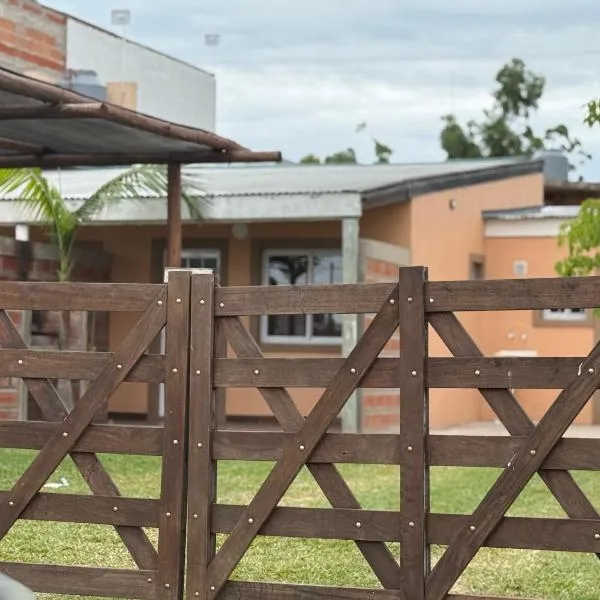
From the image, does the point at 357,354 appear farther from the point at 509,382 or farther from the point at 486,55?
the point at 486,55

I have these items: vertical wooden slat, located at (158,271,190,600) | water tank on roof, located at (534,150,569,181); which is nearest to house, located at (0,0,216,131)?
water tank on roof, located at (534,150,569,181)

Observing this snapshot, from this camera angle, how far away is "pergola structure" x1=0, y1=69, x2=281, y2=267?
10547mm

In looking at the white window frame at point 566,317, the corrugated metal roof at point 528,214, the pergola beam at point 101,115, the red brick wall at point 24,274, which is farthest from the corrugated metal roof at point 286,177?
the pergola beam at point 101,115

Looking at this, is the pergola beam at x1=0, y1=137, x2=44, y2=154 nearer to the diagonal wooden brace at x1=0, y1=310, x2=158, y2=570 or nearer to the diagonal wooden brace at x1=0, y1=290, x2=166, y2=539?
the diagonal wooden brace at x1=0, y1=310, x2=158, y2=570

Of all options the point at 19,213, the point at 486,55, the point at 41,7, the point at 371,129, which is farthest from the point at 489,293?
the point at 371,129

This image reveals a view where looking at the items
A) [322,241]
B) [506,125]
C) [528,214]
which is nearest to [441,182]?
[322,241]

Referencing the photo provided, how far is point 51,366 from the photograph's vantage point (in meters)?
6.09

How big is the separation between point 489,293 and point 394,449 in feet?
2.53

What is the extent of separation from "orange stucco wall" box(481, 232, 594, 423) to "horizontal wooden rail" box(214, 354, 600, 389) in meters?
13.5

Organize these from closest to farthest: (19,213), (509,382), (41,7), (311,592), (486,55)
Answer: (509,382)
(311,592)
(19,213)
(41,7)
(486,55)

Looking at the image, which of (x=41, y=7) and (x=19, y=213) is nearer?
(x=19, y=213)

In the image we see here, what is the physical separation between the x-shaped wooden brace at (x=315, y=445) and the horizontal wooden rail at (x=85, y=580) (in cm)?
43

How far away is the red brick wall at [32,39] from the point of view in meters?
19.8

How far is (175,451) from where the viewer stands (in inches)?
232
